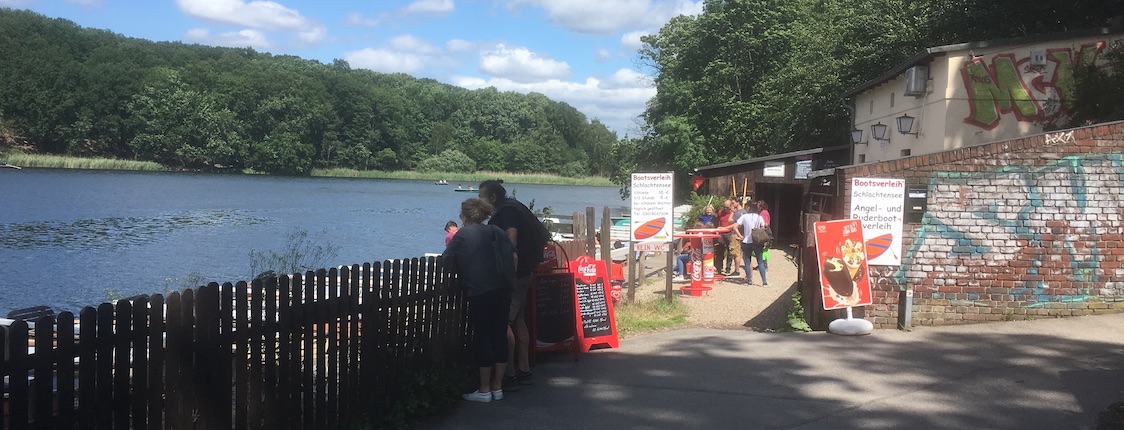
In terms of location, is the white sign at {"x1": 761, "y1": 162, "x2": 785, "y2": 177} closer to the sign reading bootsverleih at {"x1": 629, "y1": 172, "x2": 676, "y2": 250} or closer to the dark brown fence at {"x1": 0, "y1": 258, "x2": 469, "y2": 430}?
the sign reading bootsverleih at {"x1": 629, "y1": 172, "x2": 676, "y2": 250}

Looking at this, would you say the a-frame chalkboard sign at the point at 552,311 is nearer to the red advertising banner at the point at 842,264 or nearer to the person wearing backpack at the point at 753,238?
the red advertising banner at the point at 842,264

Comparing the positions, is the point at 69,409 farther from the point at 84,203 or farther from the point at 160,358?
the point at 84,203

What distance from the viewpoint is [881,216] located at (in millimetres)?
9844

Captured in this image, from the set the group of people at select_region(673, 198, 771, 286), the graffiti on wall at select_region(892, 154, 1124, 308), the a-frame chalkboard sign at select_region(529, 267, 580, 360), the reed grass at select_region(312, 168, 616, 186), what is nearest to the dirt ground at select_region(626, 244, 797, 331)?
the group of people at select_region(673, 198, 771, 286)

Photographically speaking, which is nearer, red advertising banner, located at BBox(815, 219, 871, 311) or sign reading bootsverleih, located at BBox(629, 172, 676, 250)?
red advertising banner, located at BBox(815, 219, 871, 311)

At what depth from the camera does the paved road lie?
6.61 m

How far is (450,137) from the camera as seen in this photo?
129 metres

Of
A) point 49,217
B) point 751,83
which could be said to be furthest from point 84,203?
point 751,83

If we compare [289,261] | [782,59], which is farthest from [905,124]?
[782,59]

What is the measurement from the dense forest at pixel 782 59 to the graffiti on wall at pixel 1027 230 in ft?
48.0

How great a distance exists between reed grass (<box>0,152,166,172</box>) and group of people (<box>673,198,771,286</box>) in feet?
271

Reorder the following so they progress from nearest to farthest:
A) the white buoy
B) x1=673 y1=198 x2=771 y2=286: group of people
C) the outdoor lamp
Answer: the white buoy
x1=673 y1=198 x2=771 y2=286: group of people
the outdoor lamp

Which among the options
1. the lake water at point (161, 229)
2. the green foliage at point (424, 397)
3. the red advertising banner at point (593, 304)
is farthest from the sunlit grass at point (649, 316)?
the lake water at point (161, 229)

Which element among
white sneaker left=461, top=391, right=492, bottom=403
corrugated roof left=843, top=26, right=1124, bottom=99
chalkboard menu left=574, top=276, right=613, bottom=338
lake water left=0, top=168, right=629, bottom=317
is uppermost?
corrugated roof left=843, top=26, right=1124, bottom=99
